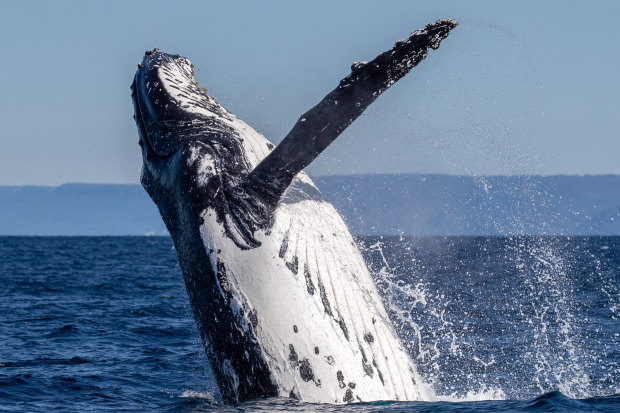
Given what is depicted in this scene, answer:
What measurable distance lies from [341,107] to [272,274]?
1458mm

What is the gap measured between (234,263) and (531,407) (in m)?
3.37

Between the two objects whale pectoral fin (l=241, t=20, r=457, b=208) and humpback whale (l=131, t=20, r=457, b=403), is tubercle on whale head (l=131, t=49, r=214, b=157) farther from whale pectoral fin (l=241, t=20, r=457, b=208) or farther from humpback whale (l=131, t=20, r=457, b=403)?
whale pectoral fin (l=241, t=20, r=457, b=208)

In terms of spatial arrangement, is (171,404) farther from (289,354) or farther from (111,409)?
(289,354)

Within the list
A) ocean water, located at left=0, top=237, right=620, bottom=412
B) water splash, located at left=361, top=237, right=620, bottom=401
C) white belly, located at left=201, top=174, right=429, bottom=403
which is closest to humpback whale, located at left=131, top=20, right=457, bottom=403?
white belly, located at left=201, top=174, right=429, bottom=403

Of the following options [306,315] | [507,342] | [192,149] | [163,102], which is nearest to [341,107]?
[192,149]

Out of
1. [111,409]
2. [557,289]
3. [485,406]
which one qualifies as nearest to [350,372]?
[485,406]

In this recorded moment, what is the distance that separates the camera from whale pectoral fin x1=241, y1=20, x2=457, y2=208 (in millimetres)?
5695

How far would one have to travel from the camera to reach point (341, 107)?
5.87 m

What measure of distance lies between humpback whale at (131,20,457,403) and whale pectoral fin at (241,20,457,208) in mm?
10

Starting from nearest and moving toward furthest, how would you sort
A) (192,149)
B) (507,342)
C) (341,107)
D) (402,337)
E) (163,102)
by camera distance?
(341,107) → (192,149) → (163,102) → (507,342) → (402,337)

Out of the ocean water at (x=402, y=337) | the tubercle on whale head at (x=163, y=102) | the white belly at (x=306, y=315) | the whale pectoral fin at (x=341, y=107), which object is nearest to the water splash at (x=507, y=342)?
the ocean water at (x=402, y=337)

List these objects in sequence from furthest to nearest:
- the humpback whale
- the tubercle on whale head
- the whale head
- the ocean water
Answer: the ocean water
the tubercle on whale head
the whale head
the humpback whale

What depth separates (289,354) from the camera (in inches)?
250

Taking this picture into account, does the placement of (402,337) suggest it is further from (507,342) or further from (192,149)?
(192,149)
